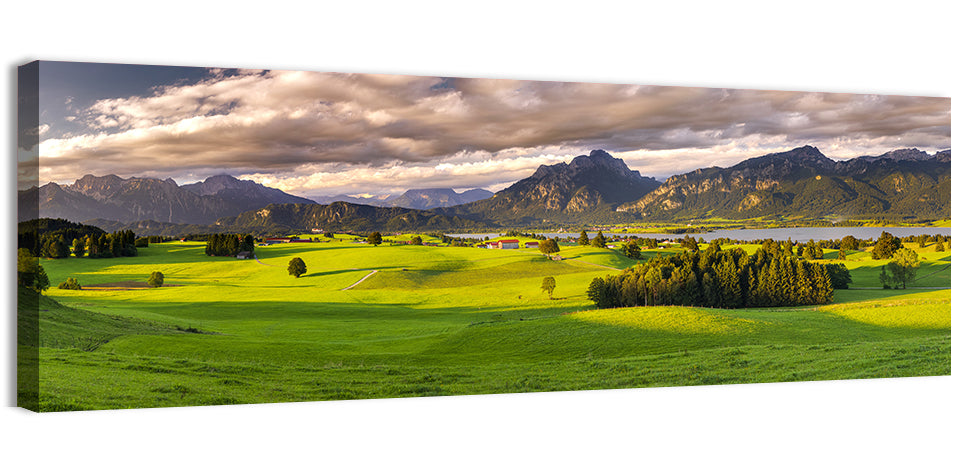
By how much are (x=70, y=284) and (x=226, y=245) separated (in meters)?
2.64

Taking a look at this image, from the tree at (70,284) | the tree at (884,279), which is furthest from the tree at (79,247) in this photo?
the tree at (884,279)

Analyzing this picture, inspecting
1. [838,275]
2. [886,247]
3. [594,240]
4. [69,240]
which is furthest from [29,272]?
[886,247]

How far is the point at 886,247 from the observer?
52.7 feet

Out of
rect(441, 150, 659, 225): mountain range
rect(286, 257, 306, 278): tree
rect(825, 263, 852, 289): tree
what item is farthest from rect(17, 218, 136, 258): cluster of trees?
rect(825, 263, 852, 289): tree

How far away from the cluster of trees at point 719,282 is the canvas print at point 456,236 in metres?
0.05

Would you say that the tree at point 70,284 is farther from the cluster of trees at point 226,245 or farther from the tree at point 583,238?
the tree at point 583,238

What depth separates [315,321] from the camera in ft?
42.4

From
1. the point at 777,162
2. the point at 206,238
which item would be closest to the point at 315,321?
the point at 206,238

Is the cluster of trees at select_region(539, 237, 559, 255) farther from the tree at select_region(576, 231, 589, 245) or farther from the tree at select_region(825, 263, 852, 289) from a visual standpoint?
the tree at select_region(825, 263, 852, 289)

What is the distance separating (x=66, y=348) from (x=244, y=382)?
2.60 metres

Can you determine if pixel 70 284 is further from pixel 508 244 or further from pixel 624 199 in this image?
pixel 624 199

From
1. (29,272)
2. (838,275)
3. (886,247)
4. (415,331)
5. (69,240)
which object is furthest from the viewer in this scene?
(886,247)

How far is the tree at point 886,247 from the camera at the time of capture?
16016 mm

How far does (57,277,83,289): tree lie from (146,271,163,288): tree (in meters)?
1.28
